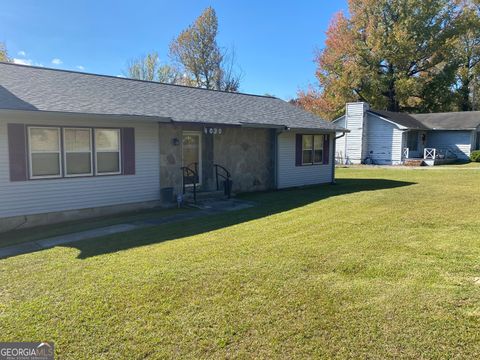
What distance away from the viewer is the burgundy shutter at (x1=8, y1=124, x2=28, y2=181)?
321 inches

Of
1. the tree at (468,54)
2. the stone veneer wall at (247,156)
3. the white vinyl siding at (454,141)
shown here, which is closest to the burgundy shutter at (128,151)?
the stone veneer wall at (247,156)

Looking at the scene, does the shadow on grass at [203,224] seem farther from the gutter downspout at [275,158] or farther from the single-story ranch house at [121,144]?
the single-story ranch house at [121,144]

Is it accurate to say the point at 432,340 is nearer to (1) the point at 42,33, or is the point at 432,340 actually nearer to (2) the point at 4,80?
(2) the point at 4,80

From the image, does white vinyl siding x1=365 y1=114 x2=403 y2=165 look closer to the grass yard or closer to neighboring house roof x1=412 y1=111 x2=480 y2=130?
neighboring house roof x1=412 y1=111 x2=480 y2=130

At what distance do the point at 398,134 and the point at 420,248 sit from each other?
2343cm

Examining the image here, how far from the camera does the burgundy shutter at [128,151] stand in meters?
9.94

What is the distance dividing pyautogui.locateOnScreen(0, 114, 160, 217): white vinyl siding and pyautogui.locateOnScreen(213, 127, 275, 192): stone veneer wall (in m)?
2.56

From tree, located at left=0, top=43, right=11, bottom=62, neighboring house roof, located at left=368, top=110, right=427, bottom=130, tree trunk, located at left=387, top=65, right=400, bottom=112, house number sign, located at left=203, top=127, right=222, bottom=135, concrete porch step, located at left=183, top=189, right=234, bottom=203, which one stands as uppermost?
tree, located at left=0, top=43, right=11, bottom=62

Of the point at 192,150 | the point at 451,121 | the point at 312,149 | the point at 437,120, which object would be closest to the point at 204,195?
the point at 192,150

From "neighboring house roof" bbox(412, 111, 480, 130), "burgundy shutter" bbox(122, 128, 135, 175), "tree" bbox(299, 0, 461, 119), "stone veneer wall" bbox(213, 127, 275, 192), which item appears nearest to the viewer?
"burgundy shutter" bbox(122, 128, 135, 175)

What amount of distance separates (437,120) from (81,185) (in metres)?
29.5

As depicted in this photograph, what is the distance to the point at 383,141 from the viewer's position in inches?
1108

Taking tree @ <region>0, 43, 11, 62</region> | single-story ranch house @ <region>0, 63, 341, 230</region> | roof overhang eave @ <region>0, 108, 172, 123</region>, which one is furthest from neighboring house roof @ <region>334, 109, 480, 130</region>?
tree @ <region>0, 43, 11, 62</region>

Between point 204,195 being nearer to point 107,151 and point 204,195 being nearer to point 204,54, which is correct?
point 107,151
